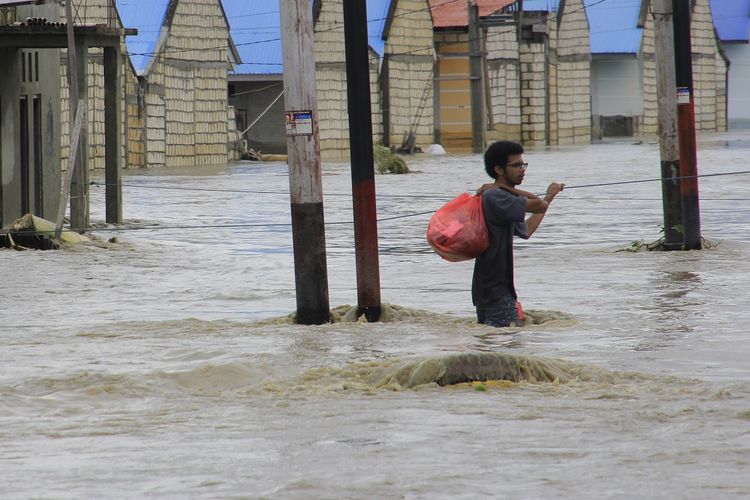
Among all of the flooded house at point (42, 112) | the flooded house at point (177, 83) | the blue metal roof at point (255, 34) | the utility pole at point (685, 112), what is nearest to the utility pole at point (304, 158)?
the utility pole at point (685, 112)

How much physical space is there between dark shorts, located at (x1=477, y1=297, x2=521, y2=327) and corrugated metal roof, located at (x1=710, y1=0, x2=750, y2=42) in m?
61.0

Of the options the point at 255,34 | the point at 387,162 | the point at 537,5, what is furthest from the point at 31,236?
the point at 537,5

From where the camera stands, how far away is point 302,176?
10.6 m

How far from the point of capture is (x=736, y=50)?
69.6 metres

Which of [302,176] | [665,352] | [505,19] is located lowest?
[665,352]

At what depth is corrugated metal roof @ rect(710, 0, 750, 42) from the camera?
226ft

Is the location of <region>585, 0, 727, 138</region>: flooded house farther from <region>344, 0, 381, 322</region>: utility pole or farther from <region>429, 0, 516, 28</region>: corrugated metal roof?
<region>344, 0, 381, 322</region>: utility pole

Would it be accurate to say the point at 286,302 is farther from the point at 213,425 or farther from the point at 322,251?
the point at 213,425

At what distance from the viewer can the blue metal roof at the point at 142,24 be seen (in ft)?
133

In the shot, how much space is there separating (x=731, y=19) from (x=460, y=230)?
62786 millimetres

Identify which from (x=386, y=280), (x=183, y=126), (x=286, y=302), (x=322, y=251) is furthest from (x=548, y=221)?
(x=183, y=126)

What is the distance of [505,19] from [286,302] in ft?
127

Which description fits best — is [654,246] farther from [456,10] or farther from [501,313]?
[456,10]

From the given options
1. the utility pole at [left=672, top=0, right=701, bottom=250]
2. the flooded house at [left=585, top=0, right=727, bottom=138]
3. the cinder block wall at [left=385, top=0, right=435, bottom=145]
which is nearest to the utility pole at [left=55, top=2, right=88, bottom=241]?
the utility pole at [left=672, top=0, right=701, bottom=250]
